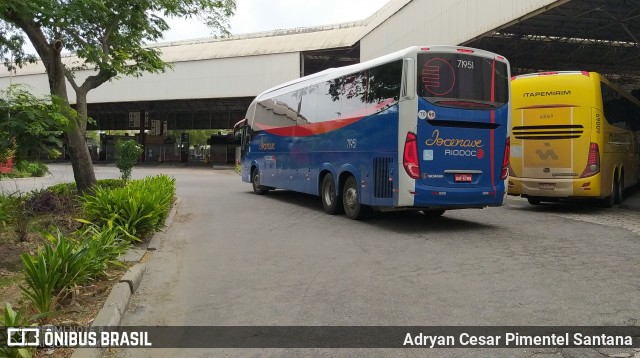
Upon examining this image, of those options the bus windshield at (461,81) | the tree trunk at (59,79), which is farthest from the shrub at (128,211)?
the bus windshield at (461,81)

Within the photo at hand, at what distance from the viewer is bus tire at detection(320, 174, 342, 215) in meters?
11.5

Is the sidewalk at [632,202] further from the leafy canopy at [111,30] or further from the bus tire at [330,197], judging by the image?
the leafy canopy at [111,30]

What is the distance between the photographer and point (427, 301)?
16.9 ft

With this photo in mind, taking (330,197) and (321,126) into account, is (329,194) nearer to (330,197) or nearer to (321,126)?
(330,197)

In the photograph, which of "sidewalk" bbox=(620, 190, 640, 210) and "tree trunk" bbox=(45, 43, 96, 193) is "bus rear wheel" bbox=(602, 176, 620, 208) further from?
"tree trunk" bbox=(45, 43, 96, 193)

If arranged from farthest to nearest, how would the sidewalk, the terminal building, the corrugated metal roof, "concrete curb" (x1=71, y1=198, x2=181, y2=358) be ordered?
the corrugated metal roof < the terminal building < the sidewalk < "concrete curb" (x1=71, y1=198, x2=181, y2=358)

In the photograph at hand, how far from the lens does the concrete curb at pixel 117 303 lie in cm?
377

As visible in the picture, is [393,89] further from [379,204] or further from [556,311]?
[556,311]

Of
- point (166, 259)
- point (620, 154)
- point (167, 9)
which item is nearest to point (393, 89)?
point (166, 259)

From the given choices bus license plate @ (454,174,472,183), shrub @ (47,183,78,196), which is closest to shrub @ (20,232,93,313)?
bus license plate @ (454,174,472,183)

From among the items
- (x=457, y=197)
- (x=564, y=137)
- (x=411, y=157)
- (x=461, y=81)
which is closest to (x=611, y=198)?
(x=564, y=137)

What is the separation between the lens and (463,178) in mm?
9328

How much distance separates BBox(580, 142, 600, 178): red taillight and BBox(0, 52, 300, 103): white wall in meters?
24.0

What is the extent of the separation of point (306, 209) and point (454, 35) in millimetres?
11386
